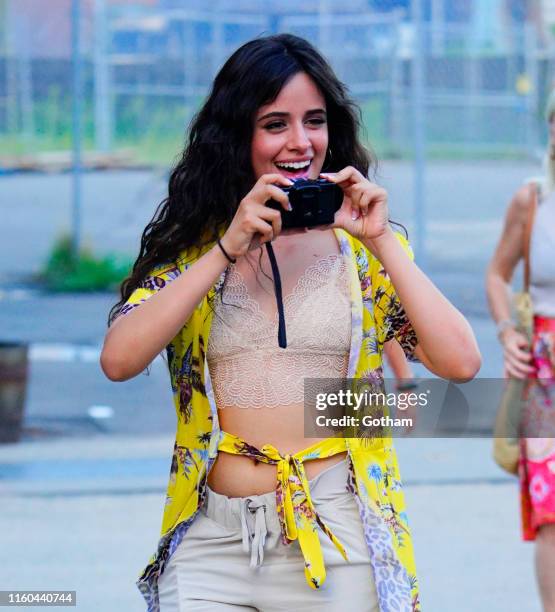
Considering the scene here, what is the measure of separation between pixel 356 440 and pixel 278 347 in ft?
0.78

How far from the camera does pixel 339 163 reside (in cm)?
309

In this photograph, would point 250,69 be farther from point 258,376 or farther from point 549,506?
point 549,506

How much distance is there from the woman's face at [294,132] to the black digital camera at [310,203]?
0.46 ft

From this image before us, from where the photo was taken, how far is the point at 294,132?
2879 mm

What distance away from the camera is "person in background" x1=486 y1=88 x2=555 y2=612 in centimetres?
443

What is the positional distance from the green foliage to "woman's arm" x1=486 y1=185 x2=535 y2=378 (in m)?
8.79

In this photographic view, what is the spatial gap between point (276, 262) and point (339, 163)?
0.99ft

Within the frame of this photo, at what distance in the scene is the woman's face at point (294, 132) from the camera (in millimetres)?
2883

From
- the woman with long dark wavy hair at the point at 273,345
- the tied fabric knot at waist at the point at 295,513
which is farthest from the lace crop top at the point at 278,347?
the tied fabric knot at waist at the point at 295,513

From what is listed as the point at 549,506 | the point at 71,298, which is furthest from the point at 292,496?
the point at 71,298

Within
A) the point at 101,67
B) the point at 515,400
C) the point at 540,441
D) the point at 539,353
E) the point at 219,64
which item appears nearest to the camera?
the point at 540,441

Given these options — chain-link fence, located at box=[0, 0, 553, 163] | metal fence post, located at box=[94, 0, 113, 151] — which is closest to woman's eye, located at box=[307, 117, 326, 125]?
chain-link fence, located at box=[0, 0, 553, 163]

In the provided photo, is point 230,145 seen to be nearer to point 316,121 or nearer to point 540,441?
point 316,121

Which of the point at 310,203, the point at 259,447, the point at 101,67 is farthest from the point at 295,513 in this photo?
the point at 101,67
